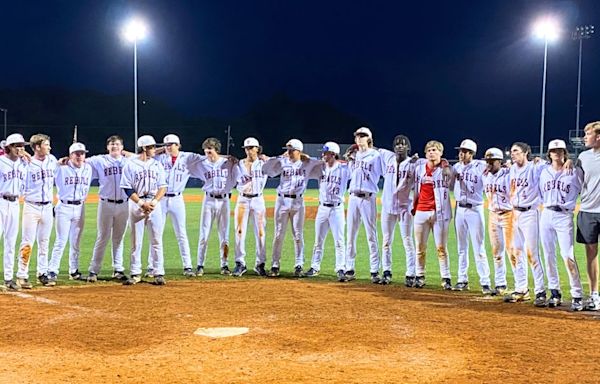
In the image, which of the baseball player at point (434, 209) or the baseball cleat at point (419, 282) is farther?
the baseball cleat at point (419, 282)

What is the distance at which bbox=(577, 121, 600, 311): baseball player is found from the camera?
23.4 ft

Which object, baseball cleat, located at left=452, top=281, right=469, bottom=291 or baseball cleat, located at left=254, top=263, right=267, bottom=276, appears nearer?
baseball cleat, located at left=452, top=281, right=469, bottom=291

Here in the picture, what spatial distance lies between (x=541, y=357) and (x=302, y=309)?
2.96 meters

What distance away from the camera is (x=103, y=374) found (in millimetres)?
4957

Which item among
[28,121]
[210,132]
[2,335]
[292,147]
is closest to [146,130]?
[210,132]

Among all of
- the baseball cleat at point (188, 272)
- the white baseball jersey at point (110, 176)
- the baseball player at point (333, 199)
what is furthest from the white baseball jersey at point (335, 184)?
the white baseball jersey at point (110, 176)

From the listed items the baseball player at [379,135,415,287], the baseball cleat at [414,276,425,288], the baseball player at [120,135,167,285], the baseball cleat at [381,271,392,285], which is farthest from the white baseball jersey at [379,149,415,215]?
the baseball player at [120,135,167,285]

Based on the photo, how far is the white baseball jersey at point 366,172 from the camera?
945 centimetres

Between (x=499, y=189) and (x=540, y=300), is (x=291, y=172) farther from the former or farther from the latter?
(x=540, y=300)

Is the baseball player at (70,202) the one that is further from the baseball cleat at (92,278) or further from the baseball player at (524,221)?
the baseball player at (524,221)

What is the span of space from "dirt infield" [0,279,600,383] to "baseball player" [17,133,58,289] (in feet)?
2.02

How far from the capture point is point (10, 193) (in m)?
8.40

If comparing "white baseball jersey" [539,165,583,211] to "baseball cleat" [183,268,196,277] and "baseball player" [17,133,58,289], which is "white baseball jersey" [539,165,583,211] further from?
"baseball player" [17,133,58,289]

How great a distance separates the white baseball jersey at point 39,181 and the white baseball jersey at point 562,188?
23.1ft
